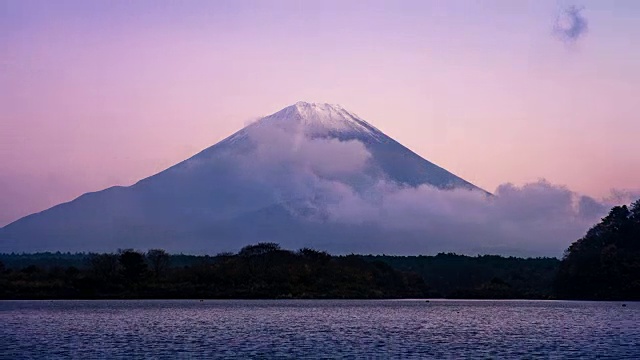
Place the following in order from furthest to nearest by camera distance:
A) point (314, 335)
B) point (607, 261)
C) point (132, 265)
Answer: point (132, 265) → point (607, 261) → point (314, 335)

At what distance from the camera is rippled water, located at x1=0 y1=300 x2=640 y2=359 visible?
44.7m

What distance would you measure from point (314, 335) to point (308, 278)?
238 feet

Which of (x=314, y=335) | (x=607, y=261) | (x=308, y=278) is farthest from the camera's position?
(x=308, y=278)

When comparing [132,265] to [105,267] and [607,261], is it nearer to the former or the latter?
[105,267]

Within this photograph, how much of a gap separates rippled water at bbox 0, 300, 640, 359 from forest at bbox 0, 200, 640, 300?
78.5 ft

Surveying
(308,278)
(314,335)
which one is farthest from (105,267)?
(314,335)

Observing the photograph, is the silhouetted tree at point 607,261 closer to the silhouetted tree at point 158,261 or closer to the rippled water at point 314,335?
the rippled water at point 314,335

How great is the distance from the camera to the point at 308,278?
421 feet

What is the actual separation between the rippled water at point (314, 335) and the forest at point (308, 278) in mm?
23938

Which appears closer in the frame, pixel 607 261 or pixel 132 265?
pixel 607 261

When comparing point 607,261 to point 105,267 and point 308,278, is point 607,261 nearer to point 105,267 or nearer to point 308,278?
point 308,278

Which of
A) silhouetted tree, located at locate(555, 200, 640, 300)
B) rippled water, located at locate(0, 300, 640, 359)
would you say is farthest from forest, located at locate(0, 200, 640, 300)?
rippled water, located at locate(0, 300, 640, 359)

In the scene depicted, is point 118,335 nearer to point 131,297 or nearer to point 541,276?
point 131,297

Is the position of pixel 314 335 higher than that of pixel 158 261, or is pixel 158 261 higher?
pixel 158 261
